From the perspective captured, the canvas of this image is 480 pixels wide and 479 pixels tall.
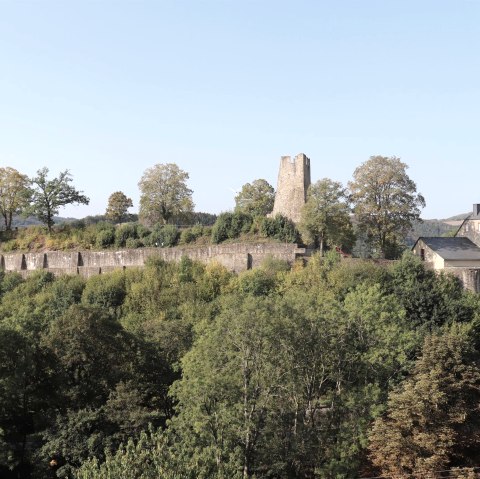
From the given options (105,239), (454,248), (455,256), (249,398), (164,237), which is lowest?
(249,398)

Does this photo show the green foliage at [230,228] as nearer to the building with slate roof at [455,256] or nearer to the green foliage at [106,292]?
the green foliage at [106,292]

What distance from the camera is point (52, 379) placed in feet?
82.7

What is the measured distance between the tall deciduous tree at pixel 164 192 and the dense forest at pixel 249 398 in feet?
67.0

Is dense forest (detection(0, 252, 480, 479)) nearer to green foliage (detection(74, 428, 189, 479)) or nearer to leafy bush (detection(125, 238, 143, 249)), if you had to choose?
green foliage (detection(74, 428, 189, 479))

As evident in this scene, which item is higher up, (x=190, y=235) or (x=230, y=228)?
(x=230, y=228)

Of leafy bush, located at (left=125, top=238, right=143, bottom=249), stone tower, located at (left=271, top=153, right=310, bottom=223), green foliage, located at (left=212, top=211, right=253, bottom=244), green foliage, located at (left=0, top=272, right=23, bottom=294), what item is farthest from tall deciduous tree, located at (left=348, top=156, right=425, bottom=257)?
green foliage, located at (left=0, top=272, right=23, bottom=294)

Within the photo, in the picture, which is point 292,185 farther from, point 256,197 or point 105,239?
point 105,239

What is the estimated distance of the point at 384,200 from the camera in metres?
41.5

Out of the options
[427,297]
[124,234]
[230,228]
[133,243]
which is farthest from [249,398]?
[124,234]

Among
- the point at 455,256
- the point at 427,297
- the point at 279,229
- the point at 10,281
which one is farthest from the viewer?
the point at 10,281

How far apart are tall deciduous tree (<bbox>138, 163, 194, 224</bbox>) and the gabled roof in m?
17.6

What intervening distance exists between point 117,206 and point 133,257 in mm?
17115

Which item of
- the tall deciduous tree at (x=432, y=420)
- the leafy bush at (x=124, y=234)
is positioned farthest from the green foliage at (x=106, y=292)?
the tall deciduous tree at (x=432, y=420)

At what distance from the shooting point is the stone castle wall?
40.5m
